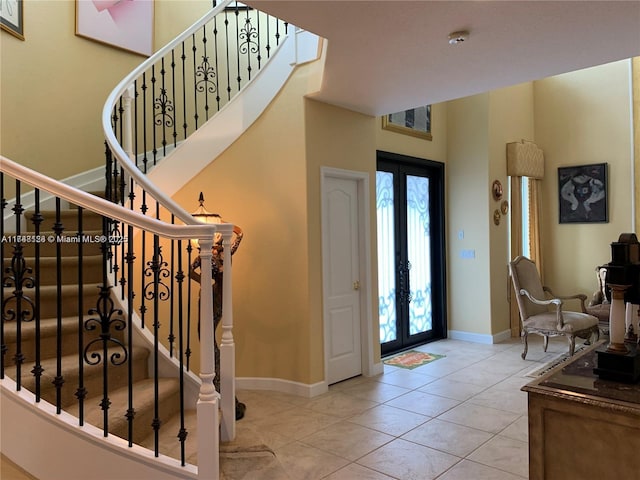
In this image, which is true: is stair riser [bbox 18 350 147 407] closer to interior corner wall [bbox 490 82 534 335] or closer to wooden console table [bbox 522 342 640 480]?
wooden console table [bbox 522 342 640 480]

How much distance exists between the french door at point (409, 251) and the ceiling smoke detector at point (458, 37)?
2.54 m

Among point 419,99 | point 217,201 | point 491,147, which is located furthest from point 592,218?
point 217,201

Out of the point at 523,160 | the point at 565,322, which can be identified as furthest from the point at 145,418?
the point at 523,160

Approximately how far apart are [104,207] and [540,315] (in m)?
4.95

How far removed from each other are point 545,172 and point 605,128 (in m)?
0.96

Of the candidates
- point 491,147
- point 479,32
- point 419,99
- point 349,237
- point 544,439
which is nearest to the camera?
point 544,439

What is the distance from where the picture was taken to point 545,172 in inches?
272

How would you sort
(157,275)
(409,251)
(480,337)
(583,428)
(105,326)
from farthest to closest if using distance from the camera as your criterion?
(480,337)
(409,251)
(157,275)
(105,326)
(583,428)

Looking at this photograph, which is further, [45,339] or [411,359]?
[411,359]

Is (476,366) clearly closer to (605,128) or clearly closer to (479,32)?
(479,32)

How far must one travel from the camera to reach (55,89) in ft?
14.8

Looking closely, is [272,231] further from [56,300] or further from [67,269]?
[56,300]

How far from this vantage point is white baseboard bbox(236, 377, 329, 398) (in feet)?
13.3

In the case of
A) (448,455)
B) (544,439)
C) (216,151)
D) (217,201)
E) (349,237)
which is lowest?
(448,455)
